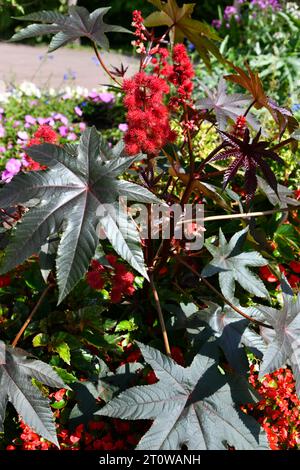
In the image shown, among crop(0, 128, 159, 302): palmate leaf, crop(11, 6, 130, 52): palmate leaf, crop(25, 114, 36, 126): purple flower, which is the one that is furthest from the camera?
crop(25, 114, 36, 126): purple flower

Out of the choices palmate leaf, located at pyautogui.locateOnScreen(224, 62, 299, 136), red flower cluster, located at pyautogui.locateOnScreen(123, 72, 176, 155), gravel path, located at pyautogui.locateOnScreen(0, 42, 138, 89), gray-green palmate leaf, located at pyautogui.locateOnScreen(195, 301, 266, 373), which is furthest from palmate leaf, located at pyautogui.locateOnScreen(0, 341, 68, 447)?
gravel path, located at pyautogui.locateOnScreen(0, 42, 138, 89)

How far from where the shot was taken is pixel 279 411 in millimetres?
1741

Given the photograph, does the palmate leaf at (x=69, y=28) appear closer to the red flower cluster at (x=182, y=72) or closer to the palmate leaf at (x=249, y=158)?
the red flower cluster at (x=182, y=72)

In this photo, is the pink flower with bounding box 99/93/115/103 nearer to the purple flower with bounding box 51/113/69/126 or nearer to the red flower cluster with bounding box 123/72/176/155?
the purple flower with bounding box 51/113/69/126

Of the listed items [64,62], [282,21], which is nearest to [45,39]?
[64,62]

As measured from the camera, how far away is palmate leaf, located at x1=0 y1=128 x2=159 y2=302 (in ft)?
4.02

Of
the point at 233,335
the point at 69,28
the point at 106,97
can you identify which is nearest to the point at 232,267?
the point at 233,335

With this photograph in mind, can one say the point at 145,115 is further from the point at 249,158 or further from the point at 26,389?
the point at 26,389

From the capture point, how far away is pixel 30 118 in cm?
373

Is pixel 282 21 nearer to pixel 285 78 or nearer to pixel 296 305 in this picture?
pixel 285 78

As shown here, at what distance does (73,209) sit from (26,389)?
1.73 feet

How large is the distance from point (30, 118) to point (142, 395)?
111 inches

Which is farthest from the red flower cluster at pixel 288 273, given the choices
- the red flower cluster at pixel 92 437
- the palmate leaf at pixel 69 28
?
the palmate leaf at pixel 69 28

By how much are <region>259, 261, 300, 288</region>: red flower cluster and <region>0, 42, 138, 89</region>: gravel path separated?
4.55m
